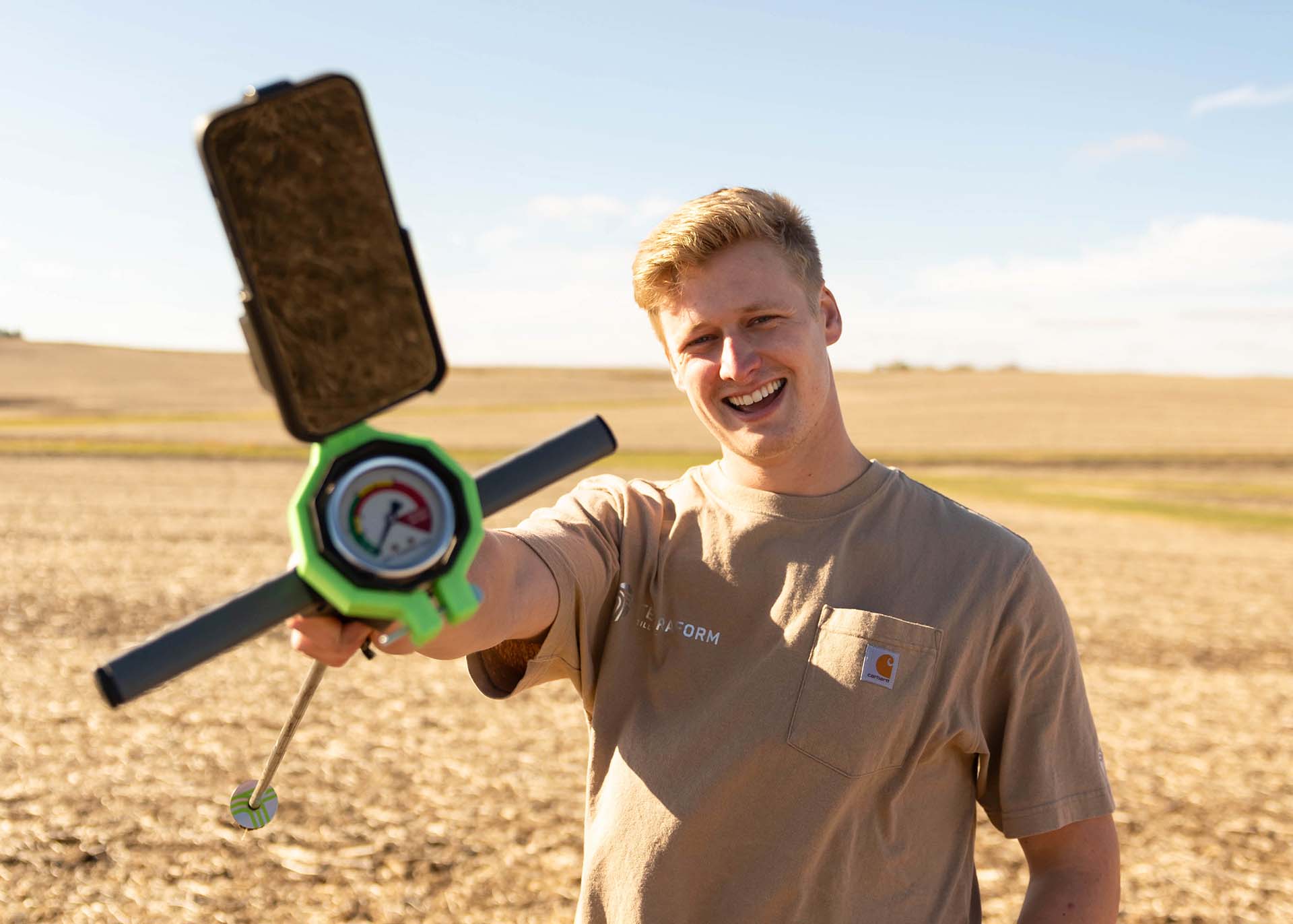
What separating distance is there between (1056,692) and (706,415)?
1015 millimetres

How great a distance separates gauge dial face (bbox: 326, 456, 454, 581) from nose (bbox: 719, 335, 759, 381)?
1190mm

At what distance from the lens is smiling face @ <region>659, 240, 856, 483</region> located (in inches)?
89.8

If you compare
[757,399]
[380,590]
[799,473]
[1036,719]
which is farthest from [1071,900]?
[380,590]

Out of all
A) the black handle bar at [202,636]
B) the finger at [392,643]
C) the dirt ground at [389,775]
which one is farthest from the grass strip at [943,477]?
the black handle bar at [202,636]

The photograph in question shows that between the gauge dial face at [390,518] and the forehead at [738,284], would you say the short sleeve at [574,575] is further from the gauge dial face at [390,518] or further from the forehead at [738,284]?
the gauge dial face at [390,518]

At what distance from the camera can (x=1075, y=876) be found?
234 centimetres

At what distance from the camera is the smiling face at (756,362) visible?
2281 mm

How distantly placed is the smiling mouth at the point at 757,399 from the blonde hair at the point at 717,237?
0.25 meters

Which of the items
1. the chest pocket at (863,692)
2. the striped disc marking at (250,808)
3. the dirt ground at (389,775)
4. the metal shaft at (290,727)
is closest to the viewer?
the metal shaft at (290,727)

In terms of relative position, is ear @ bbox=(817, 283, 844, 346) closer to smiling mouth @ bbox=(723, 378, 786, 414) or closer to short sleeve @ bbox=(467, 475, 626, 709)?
smiling mouth @ bbox=(723, 378, 786, 414)

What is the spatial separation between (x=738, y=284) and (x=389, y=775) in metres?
5.23

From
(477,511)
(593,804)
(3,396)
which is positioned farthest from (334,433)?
(3,396)

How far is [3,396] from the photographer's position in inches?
2224

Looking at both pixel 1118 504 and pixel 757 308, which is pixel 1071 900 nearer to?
pixel 757 308
